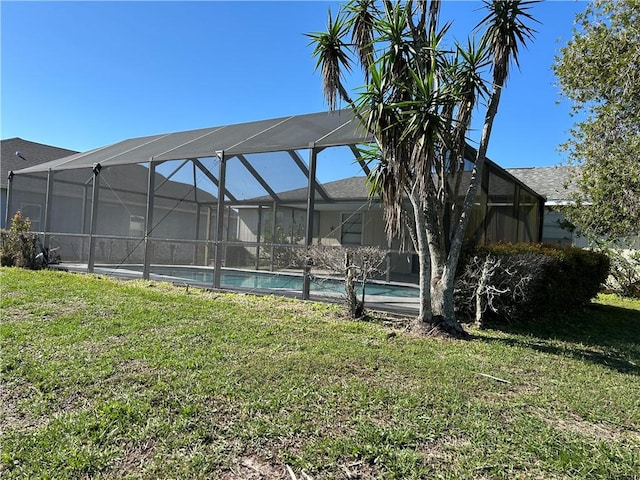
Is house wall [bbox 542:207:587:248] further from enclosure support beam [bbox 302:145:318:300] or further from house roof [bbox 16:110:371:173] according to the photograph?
A: enclosure support beam [bbox 302:145:318:300]

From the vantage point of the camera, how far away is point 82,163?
12.4 metres

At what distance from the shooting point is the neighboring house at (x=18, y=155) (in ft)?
53.5

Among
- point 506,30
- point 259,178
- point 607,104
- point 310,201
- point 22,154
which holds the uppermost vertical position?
point 607,104

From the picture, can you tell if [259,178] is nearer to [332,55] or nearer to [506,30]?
[332,55]

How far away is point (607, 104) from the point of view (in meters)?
9.91

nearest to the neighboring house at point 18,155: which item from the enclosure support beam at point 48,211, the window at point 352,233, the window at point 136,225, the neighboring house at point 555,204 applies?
the enclosure support beam at point 48,211

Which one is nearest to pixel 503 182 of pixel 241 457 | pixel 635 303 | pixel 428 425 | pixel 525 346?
pixel 525 346

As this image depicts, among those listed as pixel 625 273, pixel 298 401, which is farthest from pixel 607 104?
pixel 298 401

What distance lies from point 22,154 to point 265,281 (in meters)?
15.3

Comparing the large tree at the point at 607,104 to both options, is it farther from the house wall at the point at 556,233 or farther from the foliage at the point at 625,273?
the house wall at the point at 556,233

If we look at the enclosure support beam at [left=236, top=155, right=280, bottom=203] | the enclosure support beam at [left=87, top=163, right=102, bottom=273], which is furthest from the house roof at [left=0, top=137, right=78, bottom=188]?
the enclosure support beam at [left=236, top=155, right=280, bottom=203]

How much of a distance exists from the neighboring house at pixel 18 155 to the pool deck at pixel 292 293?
21.5ft

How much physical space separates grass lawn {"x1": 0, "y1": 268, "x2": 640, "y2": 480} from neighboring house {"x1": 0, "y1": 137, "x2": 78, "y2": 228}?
514 inches

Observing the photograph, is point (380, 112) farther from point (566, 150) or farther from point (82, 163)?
point (82, 163)
